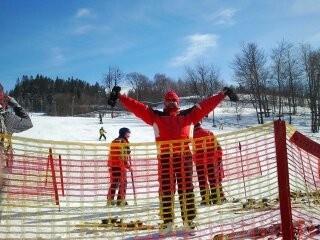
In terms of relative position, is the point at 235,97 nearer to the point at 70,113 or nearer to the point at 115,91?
the point at 115,91

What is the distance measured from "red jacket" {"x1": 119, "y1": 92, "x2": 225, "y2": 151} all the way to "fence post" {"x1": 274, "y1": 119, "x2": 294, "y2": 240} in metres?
1.73

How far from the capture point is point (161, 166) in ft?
18.1

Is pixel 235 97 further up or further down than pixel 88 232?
further up

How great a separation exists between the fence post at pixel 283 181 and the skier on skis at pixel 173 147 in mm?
1086

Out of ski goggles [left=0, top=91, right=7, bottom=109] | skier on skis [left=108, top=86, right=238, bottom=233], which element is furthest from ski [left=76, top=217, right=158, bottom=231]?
ski goggles [left=0, top=91, right=7, bottom=109]

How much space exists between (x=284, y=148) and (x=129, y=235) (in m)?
2.18

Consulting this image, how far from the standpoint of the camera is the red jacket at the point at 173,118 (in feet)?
19.8

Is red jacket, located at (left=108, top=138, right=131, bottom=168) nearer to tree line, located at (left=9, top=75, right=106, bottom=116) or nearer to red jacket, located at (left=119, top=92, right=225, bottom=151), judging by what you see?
red jacket, located at (left=119, top=92, right=225, bottom=151)

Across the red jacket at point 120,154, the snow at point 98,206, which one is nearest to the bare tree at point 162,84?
the snow at point 98,206

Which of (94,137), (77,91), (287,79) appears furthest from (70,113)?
(94,137)

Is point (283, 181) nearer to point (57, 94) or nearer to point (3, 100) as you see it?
point (3, 100)

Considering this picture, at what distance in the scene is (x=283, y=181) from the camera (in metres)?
4.39

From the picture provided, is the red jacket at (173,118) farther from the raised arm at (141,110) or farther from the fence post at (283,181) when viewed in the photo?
the fence post at (283,181)

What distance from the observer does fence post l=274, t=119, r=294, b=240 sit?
14.3 feet
